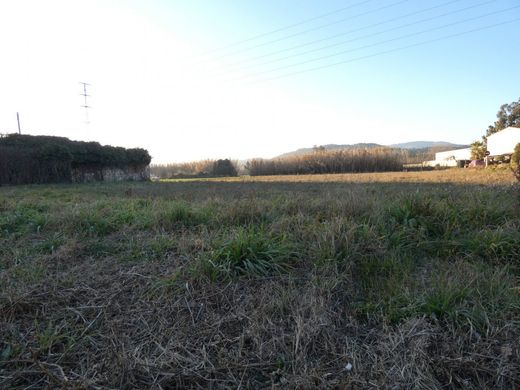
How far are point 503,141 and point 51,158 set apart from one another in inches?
2077

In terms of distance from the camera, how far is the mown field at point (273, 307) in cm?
169

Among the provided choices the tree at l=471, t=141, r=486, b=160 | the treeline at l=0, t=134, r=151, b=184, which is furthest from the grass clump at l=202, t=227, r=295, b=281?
the tree at l=471, t=141, r=486, b=160

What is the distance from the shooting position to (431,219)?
146 inches

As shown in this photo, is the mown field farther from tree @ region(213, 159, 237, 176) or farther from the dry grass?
tree @ region(213, 159, 237, 176)

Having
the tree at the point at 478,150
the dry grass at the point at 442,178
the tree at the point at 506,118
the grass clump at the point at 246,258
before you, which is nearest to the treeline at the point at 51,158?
the dry grass at the point at 442,178

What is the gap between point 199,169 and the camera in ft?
146

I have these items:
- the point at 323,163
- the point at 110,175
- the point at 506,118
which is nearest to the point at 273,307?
the point at 110,175

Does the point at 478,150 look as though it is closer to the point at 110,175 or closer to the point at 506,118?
the point at 506,118

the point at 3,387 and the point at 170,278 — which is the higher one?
the point at 170,278

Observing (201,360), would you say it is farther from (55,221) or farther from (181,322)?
(55,221)

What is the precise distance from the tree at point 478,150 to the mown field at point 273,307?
49.2 meters

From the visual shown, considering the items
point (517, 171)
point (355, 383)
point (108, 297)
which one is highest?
point (517, 171)

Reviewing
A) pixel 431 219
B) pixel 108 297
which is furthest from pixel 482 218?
pixel 108 297

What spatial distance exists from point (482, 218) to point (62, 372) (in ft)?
14.8
